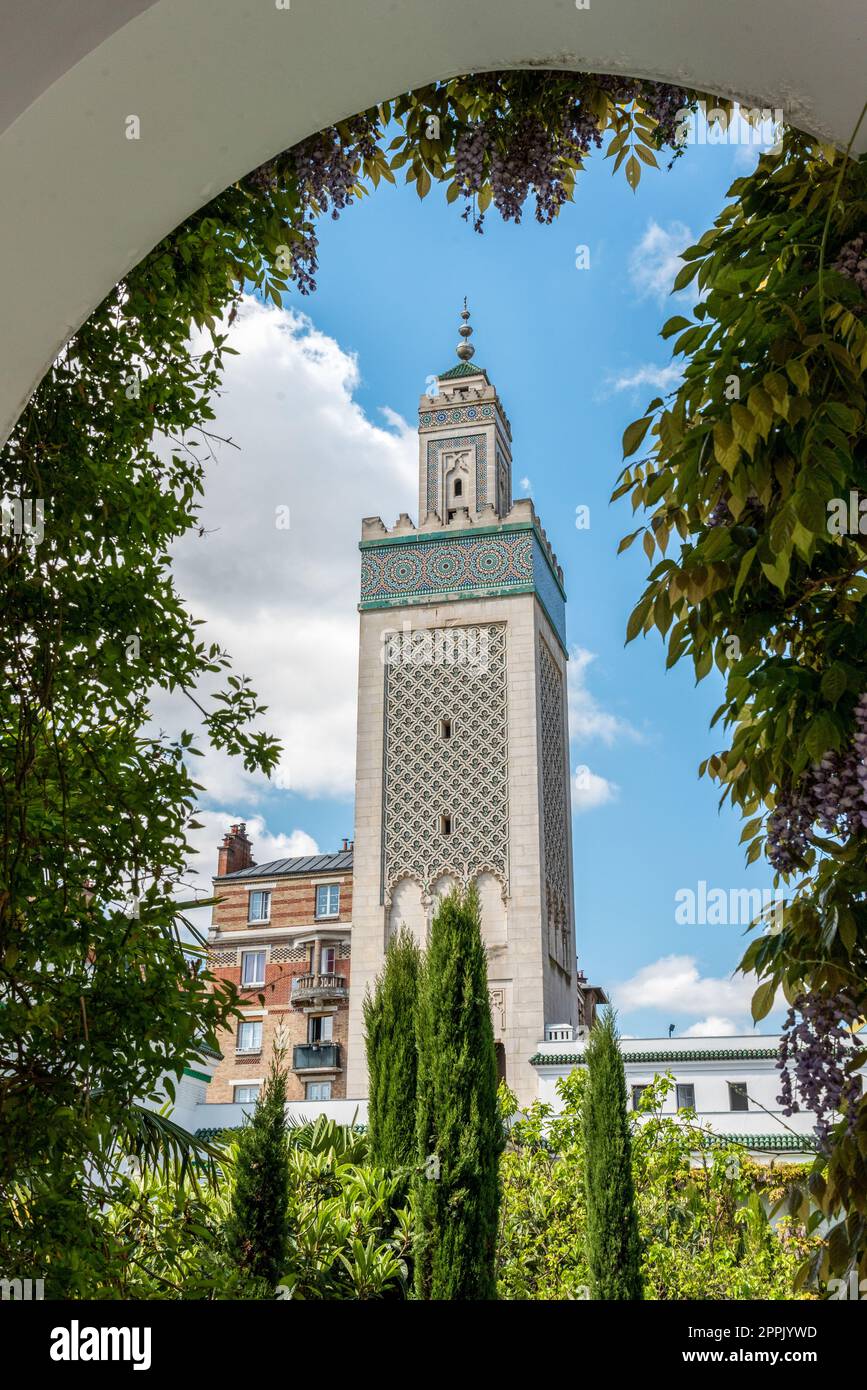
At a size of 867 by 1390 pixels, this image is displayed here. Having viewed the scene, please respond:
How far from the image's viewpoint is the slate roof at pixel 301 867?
55.7 ft

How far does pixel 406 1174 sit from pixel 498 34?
6920mm

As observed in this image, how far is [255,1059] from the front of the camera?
1614 centimetres

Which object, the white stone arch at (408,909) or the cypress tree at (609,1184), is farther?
the white stone arch at (408,909)

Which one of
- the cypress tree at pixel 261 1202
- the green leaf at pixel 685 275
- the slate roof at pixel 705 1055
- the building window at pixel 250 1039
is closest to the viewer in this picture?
the green leaf at pixel 685 275

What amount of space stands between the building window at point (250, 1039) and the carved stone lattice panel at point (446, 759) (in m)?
3.71

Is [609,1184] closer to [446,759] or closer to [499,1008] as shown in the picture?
[499,1008]

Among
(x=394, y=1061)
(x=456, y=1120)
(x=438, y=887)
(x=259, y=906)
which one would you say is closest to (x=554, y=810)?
(x=438, y=887)

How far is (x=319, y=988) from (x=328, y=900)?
62.1 inches

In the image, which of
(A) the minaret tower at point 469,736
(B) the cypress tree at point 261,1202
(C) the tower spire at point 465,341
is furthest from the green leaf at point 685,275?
(C) the tower spire at point 465,341

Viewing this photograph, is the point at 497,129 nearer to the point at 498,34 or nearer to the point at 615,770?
the point at 498,34

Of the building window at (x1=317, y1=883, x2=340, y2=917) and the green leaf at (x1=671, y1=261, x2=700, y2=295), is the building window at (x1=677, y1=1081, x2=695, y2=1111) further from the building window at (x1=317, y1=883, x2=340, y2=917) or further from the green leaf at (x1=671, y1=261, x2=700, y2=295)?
the green leaf at (x1=671, y1=261, x2=700, y2=295)

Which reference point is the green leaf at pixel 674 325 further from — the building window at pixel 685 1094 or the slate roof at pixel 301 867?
the slate roof at pixel 301 867

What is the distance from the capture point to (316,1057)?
15.1m
